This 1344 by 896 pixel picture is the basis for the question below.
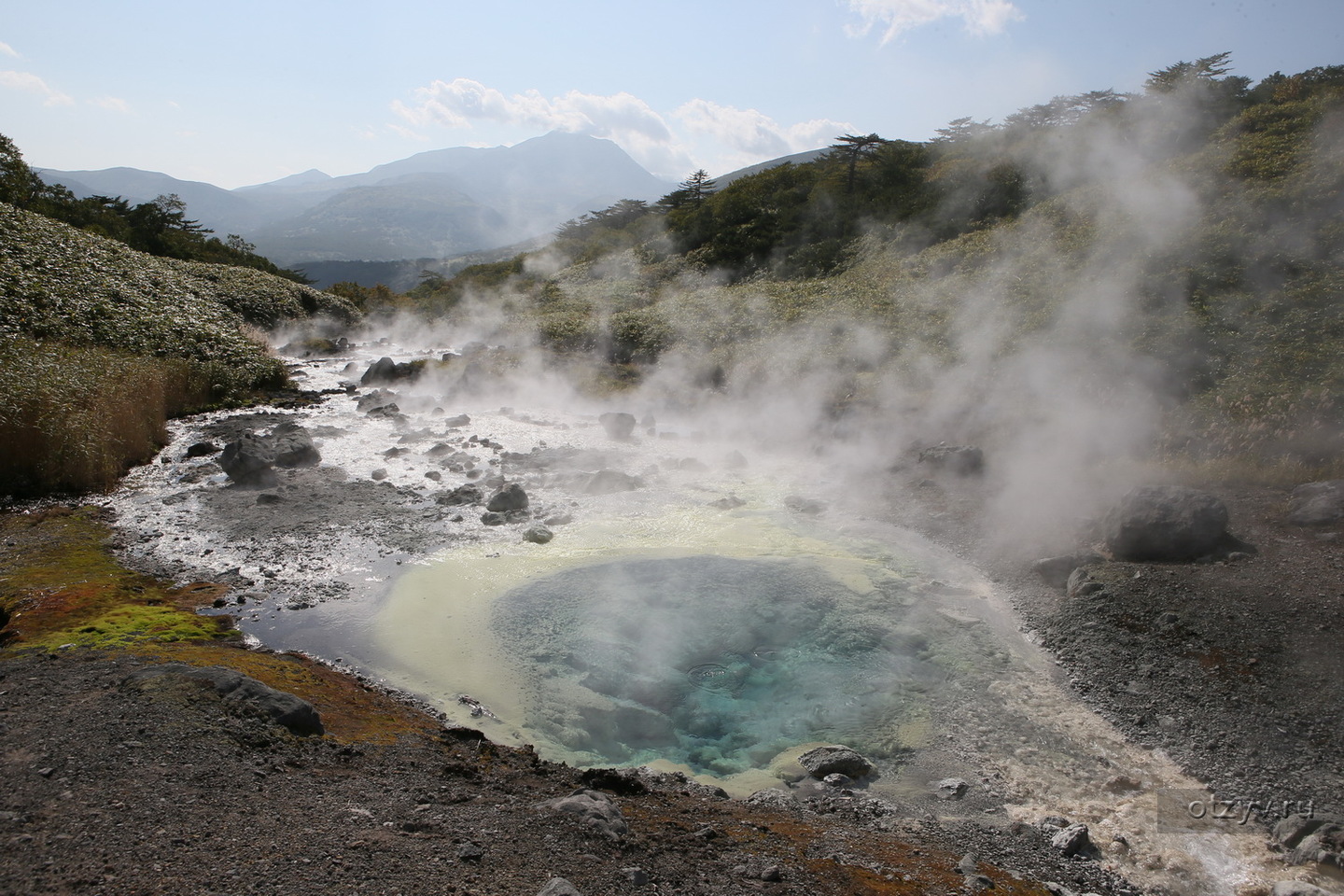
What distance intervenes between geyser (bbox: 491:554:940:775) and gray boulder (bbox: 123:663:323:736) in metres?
1.78

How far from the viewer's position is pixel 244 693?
470 centimetres

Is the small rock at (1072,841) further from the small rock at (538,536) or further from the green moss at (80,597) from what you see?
the green moss at (80,597)

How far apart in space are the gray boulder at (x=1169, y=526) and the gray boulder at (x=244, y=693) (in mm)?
8522

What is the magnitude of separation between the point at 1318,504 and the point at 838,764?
283 inches

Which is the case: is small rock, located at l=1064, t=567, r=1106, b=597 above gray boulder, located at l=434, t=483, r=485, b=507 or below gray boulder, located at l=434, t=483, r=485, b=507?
above

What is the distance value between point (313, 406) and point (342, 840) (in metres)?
16.3

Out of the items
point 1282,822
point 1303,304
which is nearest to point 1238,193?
Answer: point 1303,304

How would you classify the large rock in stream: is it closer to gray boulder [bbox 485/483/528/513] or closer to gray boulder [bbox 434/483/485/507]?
gray boulder [bbox 434/483/485/507]

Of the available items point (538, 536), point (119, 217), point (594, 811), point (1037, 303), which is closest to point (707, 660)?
point (594, 811)

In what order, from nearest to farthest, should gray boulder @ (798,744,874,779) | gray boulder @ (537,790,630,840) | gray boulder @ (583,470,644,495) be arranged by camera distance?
gray boulder @ (537,790,630,840)
gray boulder @ (798,744,874,779)
gray boulder @ (583,470,644,495)

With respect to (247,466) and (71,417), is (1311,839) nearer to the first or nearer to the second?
(247,466)

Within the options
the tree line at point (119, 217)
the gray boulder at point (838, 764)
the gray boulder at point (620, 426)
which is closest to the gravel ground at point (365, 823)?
the gray boulder at point (838, 764)

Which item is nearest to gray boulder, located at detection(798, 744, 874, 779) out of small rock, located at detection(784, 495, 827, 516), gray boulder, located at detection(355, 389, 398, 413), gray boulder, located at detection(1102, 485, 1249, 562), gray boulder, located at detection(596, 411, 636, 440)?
gray boulder, located at detection(1102, 485, 1249, 562)

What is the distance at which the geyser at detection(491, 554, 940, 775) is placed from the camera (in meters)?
5.75
